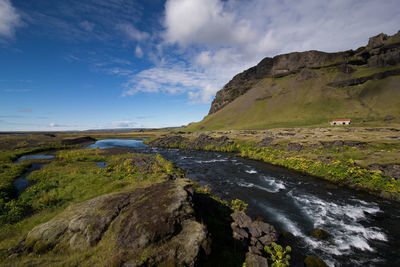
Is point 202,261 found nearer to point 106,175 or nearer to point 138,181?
point 138,181

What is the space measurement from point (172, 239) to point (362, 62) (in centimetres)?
28215

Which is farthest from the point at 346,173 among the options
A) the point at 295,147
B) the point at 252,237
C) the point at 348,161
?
the point at 252,237

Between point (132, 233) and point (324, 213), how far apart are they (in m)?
22.4

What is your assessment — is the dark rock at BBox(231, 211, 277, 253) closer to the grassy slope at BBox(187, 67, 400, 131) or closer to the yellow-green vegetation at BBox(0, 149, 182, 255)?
the yellow-green vegetation at BBox(0, 149, 182, 255)

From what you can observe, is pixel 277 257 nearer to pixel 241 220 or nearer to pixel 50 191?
pixel 241 220

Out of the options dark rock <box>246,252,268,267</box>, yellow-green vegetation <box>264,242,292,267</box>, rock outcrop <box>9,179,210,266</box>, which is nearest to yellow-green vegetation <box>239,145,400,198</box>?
yellow-green vegetation <box>264,242,292,267</box>

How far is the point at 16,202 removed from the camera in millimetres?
19078

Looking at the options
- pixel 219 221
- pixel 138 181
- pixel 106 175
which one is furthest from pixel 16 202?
pixel 219 221

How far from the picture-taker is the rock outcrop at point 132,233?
880cm

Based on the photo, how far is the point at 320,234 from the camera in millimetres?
15766

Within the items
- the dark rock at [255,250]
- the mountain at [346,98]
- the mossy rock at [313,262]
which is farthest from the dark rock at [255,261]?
the mountain at [346,98]

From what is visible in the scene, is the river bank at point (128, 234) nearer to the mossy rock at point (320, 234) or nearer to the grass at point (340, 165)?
the mossy rock at point (320, 234)

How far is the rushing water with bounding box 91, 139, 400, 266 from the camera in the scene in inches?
543

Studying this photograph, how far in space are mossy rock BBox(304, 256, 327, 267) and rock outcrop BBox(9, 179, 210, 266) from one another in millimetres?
8905
